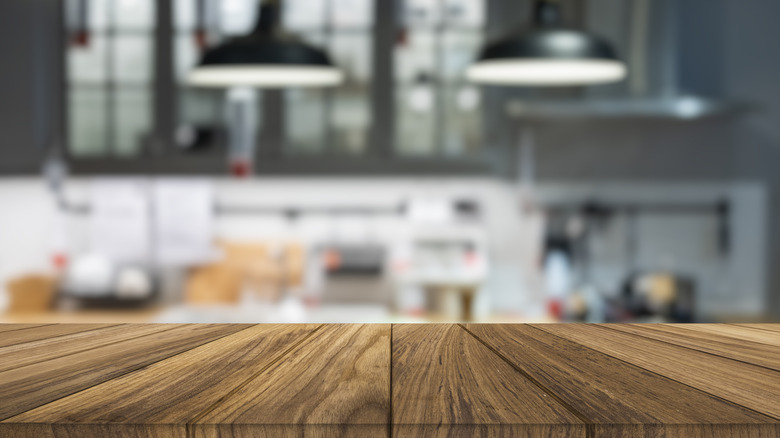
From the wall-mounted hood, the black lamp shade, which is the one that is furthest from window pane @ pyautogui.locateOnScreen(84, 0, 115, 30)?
the black lamp shade

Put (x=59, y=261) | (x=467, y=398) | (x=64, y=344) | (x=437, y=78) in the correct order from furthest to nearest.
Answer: (x=59, y=261)
(x=437, y=78)
(x=64, y=344)
(x=467, y=398)

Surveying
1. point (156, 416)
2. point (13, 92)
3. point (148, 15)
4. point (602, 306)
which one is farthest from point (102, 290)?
point (156, 416)

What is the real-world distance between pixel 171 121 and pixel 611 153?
188cm

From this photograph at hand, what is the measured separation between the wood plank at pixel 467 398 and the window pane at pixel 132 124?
2.79 meters

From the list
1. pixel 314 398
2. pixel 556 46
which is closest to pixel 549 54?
pixel 556 46

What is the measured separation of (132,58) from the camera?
3039 millimetres

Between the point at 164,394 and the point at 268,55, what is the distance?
1366mm

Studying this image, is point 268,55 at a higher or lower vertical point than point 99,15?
lower

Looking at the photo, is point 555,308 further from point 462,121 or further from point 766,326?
point 766,326

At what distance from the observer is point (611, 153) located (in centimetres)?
311

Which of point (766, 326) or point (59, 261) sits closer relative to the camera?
point (766, 326)

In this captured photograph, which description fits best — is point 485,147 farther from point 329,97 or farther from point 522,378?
point 522,378

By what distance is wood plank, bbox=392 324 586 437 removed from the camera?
28cm

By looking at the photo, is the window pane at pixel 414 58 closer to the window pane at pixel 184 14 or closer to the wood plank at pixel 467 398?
the window pane at pixel 184 14
